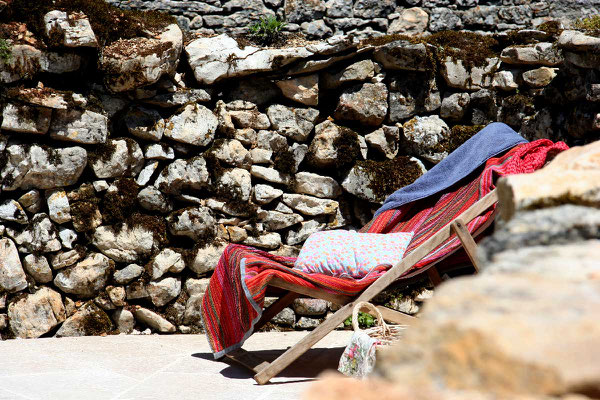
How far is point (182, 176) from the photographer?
14.2 ft

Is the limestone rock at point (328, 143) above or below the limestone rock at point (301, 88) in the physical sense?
below

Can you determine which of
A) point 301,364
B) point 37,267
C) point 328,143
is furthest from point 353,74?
point 37,267

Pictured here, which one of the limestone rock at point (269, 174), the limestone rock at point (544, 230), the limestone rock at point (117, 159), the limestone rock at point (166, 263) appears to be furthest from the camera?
the limestone rock at point (269, 174)

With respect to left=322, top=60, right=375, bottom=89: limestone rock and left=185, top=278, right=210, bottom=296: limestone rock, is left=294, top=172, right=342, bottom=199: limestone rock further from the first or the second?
left=185, top=278, right=210, bottom=296: limestone rock

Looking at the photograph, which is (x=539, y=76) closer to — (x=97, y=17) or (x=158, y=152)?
(x=158, y=152)

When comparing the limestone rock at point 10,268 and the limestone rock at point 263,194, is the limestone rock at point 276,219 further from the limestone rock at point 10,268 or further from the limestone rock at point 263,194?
the limestone rock at point 10,268

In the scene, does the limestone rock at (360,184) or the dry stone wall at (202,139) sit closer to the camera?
the dry stone wall at (202,139)

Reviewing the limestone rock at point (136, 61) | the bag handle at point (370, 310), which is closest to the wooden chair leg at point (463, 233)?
the bag handle at point (370, 310)

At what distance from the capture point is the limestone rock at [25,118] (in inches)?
152

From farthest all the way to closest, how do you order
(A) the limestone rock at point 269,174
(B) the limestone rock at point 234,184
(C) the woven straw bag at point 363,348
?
(A) the limestone rock at point 269,174 → (B) the limestone rock at point 234,184 → (C) the woven straw bag at point 363,348

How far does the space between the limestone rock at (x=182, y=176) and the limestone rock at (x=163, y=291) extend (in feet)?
2.10

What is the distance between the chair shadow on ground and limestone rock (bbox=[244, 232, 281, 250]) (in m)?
0.94

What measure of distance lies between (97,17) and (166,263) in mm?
1756

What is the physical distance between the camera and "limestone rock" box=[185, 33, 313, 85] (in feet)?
14.6
